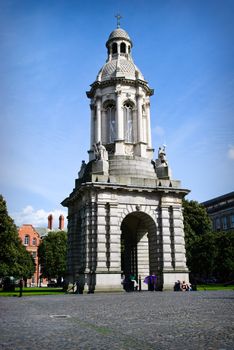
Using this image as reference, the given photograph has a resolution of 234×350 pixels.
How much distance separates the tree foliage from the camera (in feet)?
201

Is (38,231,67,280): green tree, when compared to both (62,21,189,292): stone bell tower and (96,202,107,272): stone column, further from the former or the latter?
(96,202,107,272): stone column

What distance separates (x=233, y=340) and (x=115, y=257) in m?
25.7

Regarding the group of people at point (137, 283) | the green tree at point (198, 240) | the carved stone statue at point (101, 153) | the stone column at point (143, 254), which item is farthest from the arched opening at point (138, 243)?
the green tree at point (198, 240)

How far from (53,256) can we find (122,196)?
54.6 metres

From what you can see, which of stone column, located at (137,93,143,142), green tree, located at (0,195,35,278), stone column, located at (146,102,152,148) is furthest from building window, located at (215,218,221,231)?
stone column, located at (137,93,143,142)

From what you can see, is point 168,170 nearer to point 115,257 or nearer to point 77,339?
point 115,257

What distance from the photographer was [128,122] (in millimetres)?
42969

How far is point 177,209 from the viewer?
37312mm

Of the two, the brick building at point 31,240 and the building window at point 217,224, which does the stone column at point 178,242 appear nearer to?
the building window at point 217,224

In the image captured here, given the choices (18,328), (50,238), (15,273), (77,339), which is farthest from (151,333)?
(50,238)

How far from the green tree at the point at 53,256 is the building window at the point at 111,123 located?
48.9 meters

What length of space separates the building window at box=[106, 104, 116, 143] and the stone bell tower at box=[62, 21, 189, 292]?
113 mm

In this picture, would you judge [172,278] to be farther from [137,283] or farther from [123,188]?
[123,188]

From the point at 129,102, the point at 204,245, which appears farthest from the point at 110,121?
the point at 204,245
